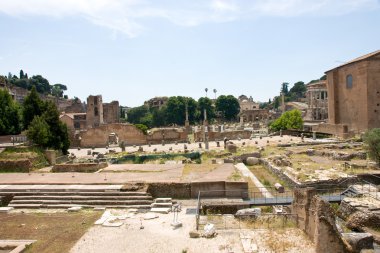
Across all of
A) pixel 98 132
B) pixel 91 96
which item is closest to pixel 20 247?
pixel 98 132

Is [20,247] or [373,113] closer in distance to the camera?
[20,247]

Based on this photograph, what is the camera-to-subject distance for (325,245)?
29.9 feet

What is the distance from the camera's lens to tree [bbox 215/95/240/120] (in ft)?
293

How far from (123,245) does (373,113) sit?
136 feet

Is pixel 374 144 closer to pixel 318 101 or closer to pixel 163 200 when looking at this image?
pixel 163 200

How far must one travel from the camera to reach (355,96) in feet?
153

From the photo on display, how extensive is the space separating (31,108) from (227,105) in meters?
63.3

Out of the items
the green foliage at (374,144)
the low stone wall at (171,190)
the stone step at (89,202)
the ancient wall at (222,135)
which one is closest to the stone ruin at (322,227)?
the low stone wall at (171,190)

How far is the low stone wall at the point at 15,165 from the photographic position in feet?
68.1

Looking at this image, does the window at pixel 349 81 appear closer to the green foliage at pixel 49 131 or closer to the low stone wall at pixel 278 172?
the low stone wall at pixel 278 172

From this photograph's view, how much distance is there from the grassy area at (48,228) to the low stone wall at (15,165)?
7.37 m

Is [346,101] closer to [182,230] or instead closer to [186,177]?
[186,177]

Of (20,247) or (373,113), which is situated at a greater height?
(373,113)

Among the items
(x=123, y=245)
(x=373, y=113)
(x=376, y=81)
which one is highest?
(x=376, y=81)
